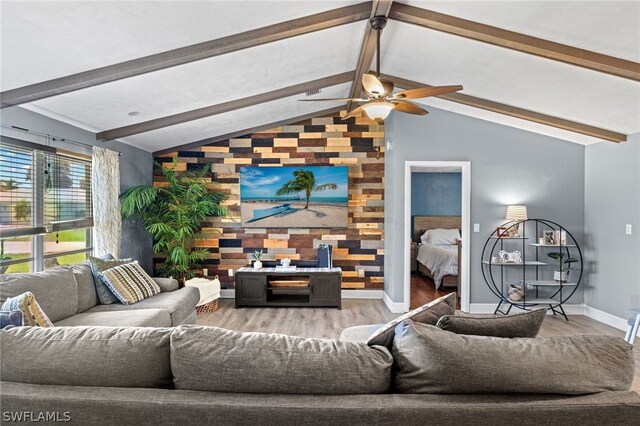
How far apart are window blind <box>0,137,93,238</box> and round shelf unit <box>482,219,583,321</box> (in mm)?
5136

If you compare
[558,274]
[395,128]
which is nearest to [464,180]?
[395,128]

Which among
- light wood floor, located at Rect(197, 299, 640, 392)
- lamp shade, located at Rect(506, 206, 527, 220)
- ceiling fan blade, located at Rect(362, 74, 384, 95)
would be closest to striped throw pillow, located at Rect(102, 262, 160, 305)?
light wood floor, located at Rect(197, 299, 640, 392)

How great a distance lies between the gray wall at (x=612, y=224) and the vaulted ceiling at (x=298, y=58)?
311 millimetres

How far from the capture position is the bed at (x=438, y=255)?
6949mm

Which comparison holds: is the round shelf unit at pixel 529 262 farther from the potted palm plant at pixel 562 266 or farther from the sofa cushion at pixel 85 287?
the sofa cushion at pixel 85 287

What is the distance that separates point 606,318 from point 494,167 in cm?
235

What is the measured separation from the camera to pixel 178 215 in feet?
18.5

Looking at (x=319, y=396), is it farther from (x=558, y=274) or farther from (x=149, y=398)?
(x=558, y=274)

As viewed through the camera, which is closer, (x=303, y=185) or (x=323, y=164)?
(x=303, y=185)

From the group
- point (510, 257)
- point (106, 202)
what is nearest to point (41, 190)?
point (106, 202)

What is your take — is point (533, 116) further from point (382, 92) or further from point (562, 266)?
point (382, 92)

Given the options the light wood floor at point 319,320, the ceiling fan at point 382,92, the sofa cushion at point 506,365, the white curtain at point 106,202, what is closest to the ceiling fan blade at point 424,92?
the ceiling fan at point 382,92

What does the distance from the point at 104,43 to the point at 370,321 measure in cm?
409

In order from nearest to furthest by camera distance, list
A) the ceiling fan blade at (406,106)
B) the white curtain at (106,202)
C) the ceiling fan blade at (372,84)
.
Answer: the ceiling fan blade at (372,84), the ceiling fan blade at (406,106), the white curtain at (106,202)
